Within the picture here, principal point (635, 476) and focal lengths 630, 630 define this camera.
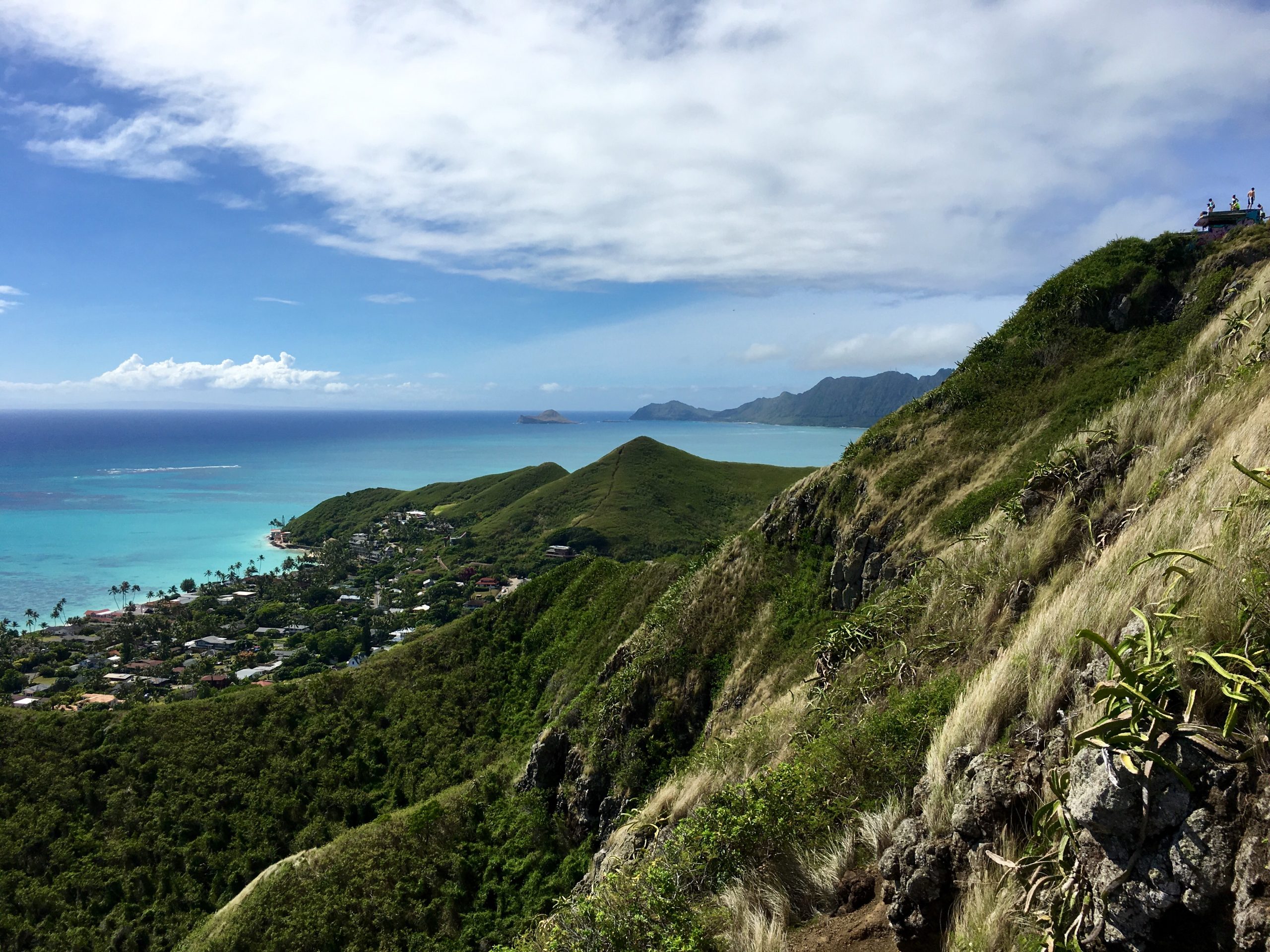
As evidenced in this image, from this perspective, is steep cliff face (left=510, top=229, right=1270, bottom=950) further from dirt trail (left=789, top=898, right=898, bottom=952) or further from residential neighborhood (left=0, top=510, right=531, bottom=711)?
residential neighborhood (left=0, top=510, right=531, bottom=711)

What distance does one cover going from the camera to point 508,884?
2047cm

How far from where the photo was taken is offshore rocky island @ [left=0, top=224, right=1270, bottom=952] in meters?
3.06

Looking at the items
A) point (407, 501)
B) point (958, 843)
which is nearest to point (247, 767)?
point (958, 843)

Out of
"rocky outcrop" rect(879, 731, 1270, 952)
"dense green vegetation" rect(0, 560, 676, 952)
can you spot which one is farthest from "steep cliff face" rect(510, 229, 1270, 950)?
"dense green vegetation" rect(0, 560, 676, 952)

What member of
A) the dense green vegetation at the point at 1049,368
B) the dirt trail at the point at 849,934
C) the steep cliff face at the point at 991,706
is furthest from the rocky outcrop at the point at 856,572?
the dirt trail at the point at 849,934

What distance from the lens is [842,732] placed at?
670cm

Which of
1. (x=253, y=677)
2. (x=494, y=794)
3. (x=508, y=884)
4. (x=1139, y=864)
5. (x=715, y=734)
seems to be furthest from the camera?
(x=253, y=677)

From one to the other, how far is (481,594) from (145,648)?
39.7 meters

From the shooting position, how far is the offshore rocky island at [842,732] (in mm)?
3062

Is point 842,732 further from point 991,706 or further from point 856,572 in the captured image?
point 856,572

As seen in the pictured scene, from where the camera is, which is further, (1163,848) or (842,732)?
(842,732)

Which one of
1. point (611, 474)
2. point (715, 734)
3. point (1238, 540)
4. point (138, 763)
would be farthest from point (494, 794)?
point (611, 474)

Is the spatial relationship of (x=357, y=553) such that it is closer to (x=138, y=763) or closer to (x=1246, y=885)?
(x=138, y=763)

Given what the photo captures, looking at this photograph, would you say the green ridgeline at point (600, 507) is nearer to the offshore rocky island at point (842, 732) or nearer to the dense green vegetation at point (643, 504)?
the dense green vegetation at point (643, 504)
